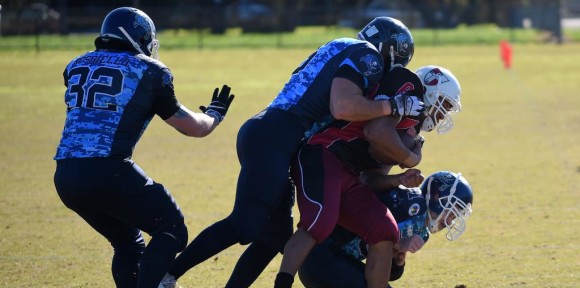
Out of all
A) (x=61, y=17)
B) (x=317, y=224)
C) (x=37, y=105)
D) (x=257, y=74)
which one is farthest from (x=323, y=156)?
(x=61, y=17)

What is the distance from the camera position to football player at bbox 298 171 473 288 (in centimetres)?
564

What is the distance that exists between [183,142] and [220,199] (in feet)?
15.0

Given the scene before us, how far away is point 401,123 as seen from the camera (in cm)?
560

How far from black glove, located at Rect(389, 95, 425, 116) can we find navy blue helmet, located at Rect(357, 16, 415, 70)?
386 mm

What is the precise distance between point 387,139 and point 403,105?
0.21 m

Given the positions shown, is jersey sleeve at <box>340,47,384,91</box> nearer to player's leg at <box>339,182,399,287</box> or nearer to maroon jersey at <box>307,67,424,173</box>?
maroon jersey at <box>307,67,424,173</box>

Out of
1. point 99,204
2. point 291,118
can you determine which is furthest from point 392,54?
point 99,204

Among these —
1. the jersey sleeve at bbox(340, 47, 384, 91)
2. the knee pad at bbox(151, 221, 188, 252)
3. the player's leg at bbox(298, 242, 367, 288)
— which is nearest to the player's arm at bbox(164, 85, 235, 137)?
the knee pad at bbox(151, 221, 188, 252)

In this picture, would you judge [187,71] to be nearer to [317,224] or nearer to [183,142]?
[183,142]

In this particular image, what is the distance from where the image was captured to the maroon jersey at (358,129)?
5570 millimetres

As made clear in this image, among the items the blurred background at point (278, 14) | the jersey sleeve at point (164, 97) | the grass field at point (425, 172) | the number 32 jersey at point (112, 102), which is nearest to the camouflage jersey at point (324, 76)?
the jersey sleeve at point (164, 97)

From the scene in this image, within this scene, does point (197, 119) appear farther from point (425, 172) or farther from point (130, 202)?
point (425, 172)

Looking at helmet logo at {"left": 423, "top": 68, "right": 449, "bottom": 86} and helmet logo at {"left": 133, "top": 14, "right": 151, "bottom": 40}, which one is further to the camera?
helmet logo at {"left": 423, "top": 68, "right": 449, "bottom": 86}

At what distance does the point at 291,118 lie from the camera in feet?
18.0
